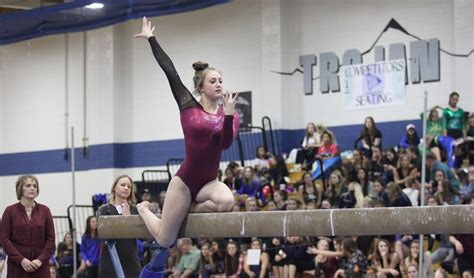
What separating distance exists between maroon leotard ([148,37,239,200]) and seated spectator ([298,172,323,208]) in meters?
7.67

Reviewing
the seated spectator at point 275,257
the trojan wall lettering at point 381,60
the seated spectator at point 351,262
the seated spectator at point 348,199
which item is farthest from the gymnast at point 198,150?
the trojan wall lettering at point 381,60

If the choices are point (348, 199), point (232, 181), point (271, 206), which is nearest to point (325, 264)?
point (348, 199)

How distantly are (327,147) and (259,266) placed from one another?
3151 mm

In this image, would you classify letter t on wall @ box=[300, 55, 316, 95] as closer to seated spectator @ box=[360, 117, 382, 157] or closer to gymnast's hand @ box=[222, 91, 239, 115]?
seated spectator @ box=[360, 117, 382, 157]

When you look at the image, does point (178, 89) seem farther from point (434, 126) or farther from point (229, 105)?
point (434, 126)

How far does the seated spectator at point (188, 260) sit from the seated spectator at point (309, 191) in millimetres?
1864

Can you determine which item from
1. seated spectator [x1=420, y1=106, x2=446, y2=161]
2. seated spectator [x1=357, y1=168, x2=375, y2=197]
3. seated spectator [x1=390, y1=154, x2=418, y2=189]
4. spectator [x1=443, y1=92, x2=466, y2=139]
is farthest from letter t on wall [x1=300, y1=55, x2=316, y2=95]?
seated spectator [x1=390, y1=154, x2=418, y2=189]

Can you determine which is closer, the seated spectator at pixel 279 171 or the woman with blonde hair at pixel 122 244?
the woman with blonde hair at pixel 122 244

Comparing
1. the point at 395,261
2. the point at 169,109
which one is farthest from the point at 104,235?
the point at 169,109

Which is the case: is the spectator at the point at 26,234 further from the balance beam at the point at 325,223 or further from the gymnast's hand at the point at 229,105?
the gymnast's hand at the point at 229,105

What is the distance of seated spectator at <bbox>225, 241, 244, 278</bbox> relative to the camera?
13.6m

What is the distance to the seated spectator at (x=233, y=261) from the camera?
13625 mm

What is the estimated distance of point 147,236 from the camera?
22.6 feet

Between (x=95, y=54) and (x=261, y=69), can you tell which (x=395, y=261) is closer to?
(x=261, y=69)
